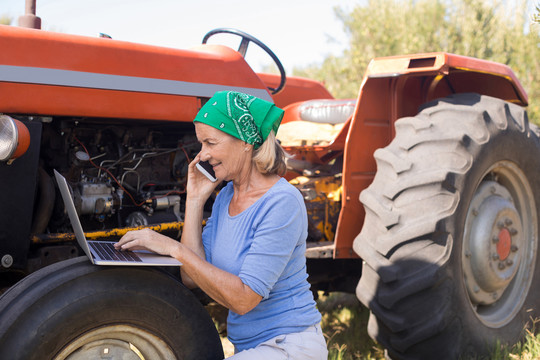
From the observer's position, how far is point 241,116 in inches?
72.4

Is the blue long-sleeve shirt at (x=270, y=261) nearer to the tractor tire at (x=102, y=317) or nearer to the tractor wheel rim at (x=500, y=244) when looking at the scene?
the tractor tire at (x=102, y=317)

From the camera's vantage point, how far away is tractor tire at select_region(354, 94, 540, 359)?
254 centimetres

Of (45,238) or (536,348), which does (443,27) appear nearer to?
(536,348)

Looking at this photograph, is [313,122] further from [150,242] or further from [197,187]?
[150,242]

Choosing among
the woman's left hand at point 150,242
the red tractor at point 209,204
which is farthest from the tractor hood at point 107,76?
the woman's left hand at point 150,242

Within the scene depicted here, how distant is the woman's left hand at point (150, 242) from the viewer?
172 cm

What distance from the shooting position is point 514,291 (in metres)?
3.16

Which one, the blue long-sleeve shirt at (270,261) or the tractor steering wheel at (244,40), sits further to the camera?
the tractor steering wheel at (244,40)

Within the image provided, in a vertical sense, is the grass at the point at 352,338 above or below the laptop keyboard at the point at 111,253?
below

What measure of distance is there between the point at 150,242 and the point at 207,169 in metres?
0.42

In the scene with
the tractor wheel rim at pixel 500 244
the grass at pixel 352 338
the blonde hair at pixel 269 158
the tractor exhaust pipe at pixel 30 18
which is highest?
the tractor exhaust pipe at pixel 30 18

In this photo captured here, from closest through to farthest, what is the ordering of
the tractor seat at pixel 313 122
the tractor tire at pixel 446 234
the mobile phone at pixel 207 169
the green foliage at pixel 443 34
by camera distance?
the mobile phone at pixel 207 169, the tractor tire at pixel 446 234, the tractor seat at pixel 313 122, the green foliage at pixel 443 34

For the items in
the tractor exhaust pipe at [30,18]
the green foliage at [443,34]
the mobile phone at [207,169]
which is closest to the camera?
the mobile phone at [207,169]

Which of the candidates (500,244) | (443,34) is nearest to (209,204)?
(500,244)
